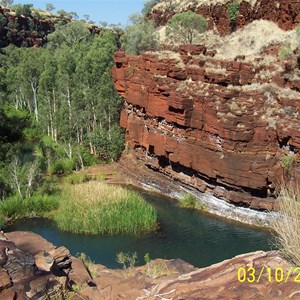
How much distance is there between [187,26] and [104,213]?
3077cm

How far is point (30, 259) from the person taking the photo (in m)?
8.47

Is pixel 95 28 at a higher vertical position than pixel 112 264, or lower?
higher

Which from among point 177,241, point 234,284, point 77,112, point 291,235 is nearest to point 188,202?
point 177,241

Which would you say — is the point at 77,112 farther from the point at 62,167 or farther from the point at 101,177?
the point at 101,177

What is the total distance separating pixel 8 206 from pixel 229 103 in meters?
12.8

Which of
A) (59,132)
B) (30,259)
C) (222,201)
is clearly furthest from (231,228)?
(59,132)

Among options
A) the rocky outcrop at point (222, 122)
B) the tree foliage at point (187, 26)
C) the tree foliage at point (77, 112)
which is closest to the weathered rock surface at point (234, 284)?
the rocky outcrop at point (222, 122)

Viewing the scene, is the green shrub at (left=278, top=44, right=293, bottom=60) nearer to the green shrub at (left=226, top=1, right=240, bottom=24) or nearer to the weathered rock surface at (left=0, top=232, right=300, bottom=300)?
the green shrub at (left=226, top=1, right=240, bottom=24)

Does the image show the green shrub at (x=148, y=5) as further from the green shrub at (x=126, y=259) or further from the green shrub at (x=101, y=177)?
the green shrub at (x=126, y=259)

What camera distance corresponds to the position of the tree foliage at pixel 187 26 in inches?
1822

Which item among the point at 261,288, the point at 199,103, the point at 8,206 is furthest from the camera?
the point at 199,103

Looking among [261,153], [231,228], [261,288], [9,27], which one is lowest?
[231,228]

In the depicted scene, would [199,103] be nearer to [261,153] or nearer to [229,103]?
[229,103]

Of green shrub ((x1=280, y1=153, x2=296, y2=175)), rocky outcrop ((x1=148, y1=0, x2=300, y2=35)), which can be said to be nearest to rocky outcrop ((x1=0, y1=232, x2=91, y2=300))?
green shrub ((x1=280, y1=153, x2=296, y2=175))
